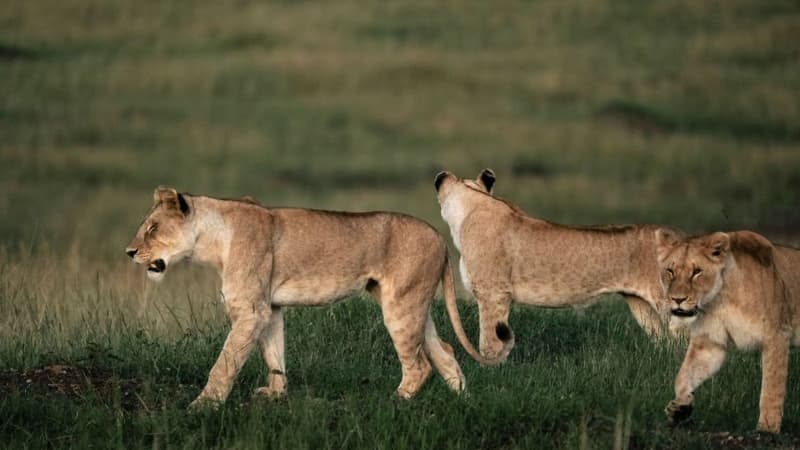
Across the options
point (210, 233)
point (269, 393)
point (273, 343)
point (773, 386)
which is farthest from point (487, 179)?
point (773, 386)

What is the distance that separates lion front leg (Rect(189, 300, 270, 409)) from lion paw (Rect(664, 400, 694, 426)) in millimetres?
2179

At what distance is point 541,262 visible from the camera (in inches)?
412

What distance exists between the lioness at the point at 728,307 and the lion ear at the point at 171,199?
8.32 feet

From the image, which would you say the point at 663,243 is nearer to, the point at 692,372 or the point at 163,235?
the point at 692,372

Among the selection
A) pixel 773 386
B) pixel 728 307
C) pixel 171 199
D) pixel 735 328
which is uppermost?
pixel 171 199

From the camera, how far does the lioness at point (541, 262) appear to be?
10320 millimetres

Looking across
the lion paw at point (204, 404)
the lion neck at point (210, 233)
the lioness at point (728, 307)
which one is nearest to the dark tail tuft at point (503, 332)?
the lioness at point (728, 307)

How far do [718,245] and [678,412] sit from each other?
0.85m

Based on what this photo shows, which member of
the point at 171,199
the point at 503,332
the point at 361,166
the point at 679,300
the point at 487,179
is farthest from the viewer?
the point at 361,166

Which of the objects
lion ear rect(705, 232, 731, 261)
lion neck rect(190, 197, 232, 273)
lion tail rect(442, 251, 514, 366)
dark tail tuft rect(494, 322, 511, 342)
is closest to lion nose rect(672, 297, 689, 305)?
lion ear rect(705, 232, 731, 261)

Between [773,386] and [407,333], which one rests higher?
[407,333]

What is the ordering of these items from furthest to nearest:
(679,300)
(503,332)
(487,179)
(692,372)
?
(487,179), (503,332), (692,372), (679,300)

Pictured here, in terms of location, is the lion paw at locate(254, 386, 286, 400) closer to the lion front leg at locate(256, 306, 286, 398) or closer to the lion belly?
the lion front leg at locate(256, 306, 286, 398)

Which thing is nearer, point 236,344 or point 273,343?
Answer: point 236,344
